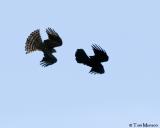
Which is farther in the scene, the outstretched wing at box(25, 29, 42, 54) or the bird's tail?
the outstretched wing at box(25, 29, 42, 54)

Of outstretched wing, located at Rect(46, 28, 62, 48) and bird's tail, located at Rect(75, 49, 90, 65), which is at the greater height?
outstretched wing, located at Rect(46, 28, 62, 48)

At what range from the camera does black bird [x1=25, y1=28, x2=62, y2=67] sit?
2852 cm

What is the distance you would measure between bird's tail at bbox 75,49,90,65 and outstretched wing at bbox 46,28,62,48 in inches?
43.1

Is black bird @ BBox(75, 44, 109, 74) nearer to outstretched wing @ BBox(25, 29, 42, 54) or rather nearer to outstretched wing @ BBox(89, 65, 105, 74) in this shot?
outstretched wing @ BBox(89, 65, 105, 74)

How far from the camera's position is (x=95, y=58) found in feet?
92.2

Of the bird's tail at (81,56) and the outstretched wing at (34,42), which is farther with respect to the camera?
the outstretched wing at (34,42)

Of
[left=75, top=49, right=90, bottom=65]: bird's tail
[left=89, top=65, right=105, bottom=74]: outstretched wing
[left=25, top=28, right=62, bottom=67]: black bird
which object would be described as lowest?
[left=89, top=65, right=105, bottom=74]: outstretched wing

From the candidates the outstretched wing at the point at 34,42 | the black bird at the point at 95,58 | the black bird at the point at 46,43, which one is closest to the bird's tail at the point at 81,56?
the black bird at the point at 95,58

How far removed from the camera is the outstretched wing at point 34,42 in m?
28.3

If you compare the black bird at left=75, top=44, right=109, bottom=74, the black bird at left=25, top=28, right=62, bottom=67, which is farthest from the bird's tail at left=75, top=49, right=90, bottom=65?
the black bird at left=25, top=28, right=62, bottom=67

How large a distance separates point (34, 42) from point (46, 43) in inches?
22.5

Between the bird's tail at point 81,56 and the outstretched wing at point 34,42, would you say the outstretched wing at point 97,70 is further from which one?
the outstretched wing at point 34,42

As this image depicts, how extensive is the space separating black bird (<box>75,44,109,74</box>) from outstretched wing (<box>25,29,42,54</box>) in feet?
6.32

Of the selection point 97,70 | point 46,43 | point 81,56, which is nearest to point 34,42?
point 46,43
